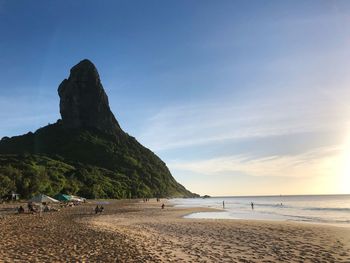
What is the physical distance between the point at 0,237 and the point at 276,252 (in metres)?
16.1

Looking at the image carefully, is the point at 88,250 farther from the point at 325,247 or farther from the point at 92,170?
the point at 92,170

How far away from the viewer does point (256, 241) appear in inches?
924

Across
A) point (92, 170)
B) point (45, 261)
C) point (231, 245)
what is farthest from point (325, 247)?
point (92, 170)

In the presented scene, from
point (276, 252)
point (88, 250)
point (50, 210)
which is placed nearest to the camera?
point (88, 250)

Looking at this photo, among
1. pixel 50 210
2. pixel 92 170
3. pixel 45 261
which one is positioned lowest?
pixel 45 261

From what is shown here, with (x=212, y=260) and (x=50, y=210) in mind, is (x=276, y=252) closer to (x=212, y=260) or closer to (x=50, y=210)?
(x=212, y=260)

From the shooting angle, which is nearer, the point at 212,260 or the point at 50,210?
the point at 212,260

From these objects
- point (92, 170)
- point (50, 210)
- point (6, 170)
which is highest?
point (92, 170)

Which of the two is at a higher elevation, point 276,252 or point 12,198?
→ point 12,198

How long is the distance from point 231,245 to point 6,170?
8827 cm

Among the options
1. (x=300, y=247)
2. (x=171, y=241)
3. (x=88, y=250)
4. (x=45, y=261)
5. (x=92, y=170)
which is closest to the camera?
(x=45, y=261)

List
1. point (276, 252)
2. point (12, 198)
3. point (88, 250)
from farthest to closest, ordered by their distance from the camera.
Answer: point (12, 198), point (276, 252), point (88, 250)

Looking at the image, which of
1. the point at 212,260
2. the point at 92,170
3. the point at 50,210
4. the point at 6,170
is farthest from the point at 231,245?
the point at 92,170

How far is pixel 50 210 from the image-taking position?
54.6 metres
